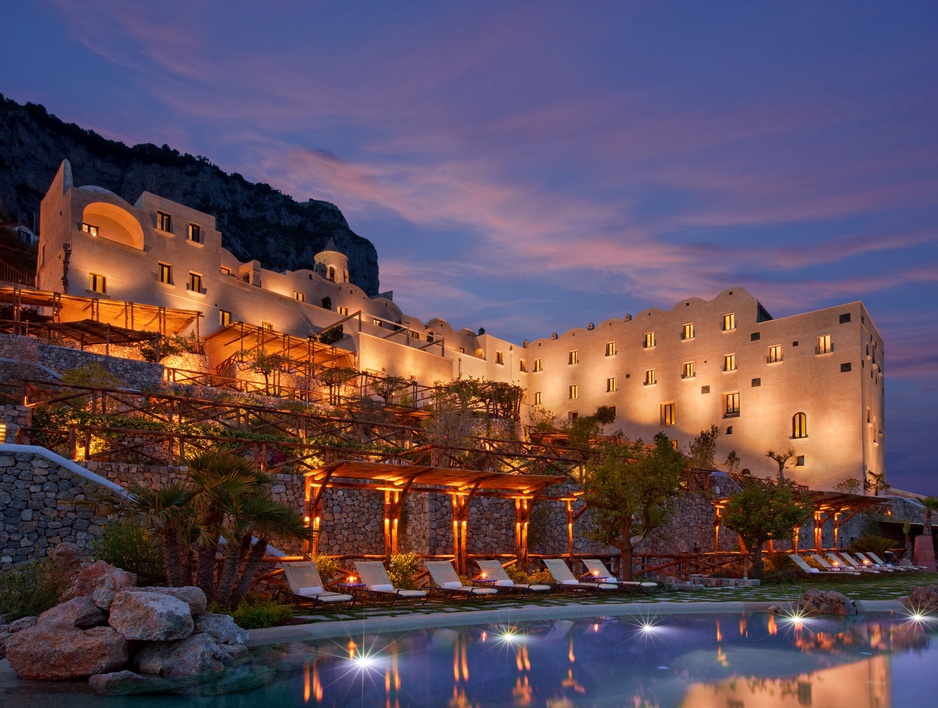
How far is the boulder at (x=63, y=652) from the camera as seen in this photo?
7.94 metres

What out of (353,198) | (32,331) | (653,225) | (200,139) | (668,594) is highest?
(200,139)

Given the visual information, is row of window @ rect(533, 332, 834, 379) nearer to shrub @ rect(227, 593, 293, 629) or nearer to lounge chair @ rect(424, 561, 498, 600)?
lounge chair @ rect(424, 561, 498, 600)

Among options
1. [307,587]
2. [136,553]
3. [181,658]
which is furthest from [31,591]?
[307,587]

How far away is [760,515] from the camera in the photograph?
21.1 meters

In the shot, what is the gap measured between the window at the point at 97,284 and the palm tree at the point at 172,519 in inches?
991

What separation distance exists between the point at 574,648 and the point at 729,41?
22827mm

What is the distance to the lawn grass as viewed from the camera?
12.7 metres

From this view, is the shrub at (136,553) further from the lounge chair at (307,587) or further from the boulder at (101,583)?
the lounge chair at (307,587)

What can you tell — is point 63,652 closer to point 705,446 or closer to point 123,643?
point 123,643

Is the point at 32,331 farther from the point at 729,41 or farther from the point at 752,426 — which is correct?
the point at 752,426

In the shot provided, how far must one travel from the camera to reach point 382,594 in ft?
45.4

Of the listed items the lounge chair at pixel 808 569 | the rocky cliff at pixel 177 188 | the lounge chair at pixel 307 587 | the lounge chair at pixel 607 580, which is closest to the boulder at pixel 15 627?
the lounge chair at pixel 307 587

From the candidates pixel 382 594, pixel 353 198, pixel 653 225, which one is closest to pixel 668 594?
pixel 382 594

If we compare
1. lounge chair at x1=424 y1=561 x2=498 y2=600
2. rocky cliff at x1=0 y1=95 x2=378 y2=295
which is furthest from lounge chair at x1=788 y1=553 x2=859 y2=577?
rocky cliff at x1=0 y1=95 x2=378 y2=295
